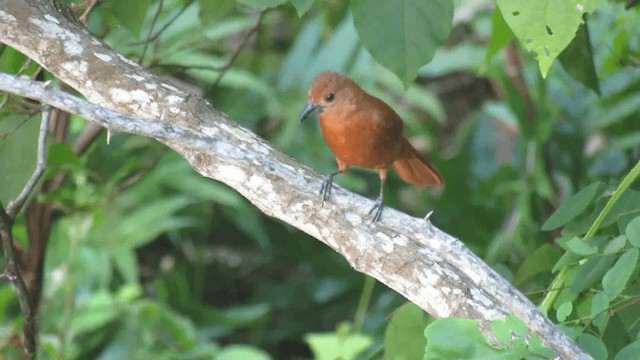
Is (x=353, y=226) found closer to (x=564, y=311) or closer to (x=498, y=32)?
(x=564, y=311)

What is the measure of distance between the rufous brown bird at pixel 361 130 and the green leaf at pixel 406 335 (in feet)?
2.45

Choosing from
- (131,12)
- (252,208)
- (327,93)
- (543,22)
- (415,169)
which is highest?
(543,22)

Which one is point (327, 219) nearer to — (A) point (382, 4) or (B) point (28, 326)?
(A) point (382, 4)

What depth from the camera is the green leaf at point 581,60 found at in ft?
6.05

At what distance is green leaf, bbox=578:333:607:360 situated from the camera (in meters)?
1.28

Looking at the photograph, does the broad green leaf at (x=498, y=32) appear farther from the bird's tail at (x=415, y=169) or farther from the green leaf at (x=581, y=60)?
the bird's tail at (x=415, y=169)

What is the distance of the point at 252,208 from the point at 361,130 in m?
1.90

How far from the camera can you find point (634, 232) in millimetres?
1333

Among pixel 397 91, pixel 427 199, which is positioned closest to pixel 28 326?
pixel 427 199

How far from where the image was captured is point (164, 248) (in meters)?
4.79

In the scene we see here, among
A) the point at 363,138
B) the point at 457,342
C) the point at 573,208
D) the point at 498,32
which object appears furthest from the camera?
the point at 363,138

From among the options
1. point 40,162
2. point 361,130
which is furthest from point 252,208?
point 40,162


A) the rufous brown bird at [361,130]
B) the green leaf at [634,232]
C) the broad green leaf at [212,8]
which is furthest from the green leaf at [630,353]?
the rufous brown bird at [361,130]

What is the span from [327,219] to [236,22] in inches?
107
